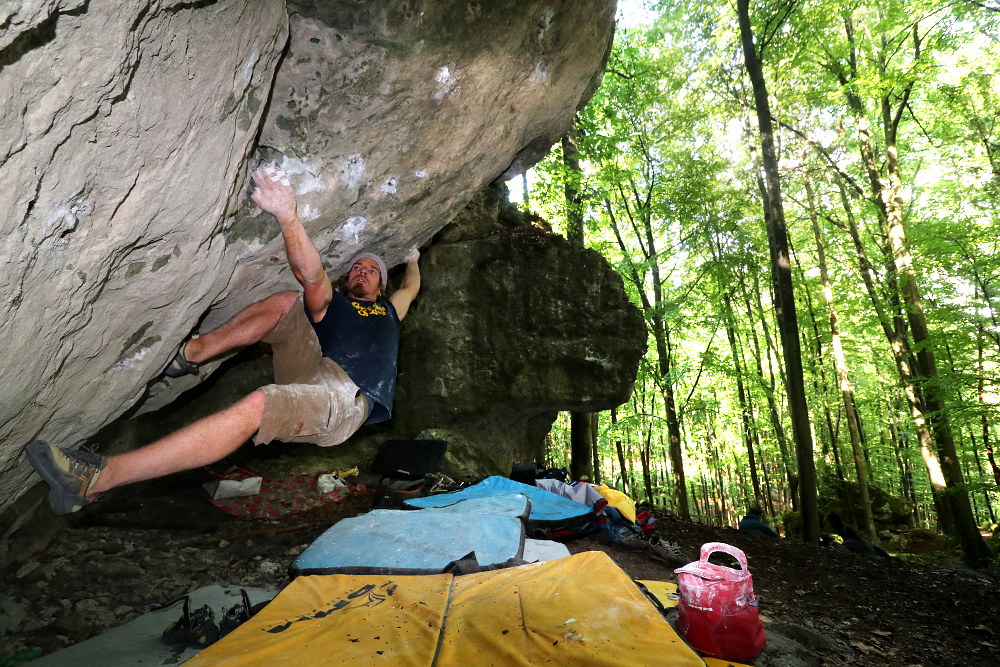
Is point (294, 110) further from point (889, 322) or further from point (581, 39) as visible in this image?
point (889, 322)

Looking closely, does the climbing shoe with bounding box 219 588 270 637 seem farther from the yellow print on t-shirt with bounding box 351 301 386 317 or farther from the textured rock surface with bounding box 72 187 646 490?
the textured rock surface with bounding box 72 187 646 490

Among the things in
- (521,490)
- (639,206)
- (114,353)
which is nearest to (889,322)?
(639,206)

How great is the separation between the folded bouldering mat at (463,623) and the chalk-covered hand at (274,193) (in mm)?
2307

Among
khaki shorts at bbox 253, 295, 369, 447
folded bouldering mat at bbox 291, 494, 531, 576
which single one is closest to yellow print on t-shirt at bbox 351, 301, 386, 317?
khaki shorts at bbox 253, 295, 369, 447

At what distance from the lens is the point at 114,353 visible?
2.58m

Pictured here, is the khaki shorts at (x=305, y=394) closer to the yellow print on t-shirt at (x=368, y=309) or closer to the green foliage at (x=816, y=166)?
the yellow print on t-shirt at (x=368, y=309)

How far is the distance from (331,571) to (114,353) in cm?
198

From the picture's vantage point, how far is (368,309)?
3.82m

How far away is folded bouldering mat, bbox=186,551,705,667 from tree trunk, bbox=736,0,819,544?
6117 mm

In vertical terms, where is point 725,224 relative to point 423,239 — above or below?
above

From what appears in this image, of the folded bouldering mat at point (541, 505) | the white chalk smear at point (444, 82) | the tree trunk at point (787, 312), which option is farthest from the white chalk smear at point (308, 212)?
the tree trunk at point (787, 312)

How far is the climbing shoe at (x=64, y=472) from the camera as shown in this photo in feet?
7.08

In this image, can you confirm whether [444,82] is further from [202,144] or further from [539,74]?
[202,144]

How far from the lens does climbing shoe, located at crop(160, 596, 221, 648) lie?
270 cm
